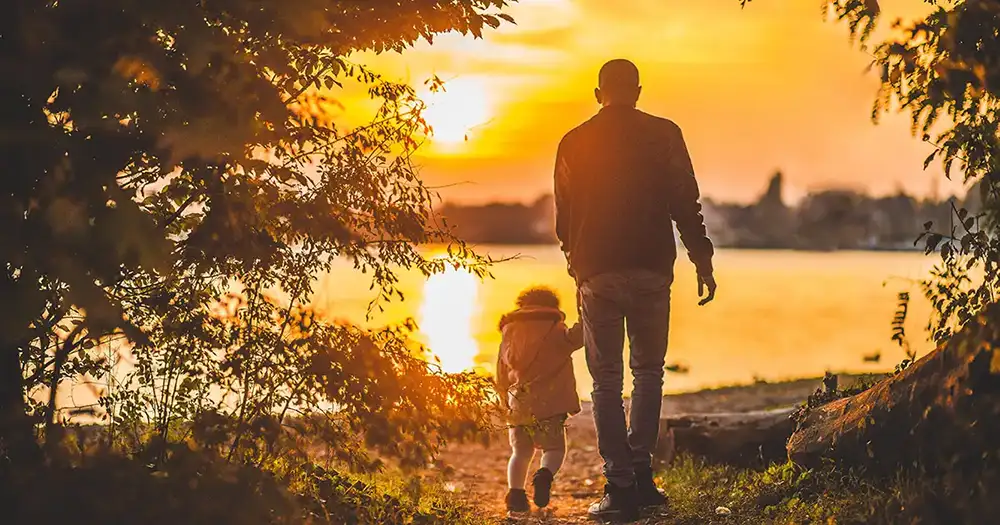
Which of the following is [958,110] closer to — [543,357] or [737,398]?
[543,357]

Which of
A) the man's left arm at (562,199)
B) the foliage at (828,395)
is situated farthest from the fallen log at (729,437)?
the man's left arm at (562,199)

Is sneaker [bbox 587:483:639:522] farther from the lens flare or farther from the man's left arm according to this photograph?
the man's left arm

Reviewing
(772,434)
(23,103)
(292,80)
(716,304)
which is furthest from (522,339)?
(716,304)

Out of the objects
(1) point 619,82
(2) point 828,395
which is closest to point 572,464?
(2) point 828,395

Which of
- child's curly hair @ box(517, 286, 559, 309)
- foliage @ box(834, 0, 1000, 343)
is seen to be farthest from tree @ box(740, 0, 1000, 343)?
child's curly hair @ box(517, 286, 559, 309)

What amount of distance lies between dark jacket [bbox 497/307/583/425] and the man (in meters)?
0.71

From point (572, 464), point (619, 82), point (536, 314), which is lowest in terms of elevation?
point (572, 464)

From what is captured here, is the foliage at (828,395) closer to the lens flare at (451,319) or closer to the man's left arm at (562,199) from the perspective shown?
the man's left arm at (562,199)

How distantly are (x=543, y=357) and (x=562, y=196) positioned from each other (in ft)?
4.15

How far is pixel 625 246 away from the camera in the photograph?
6480 mm

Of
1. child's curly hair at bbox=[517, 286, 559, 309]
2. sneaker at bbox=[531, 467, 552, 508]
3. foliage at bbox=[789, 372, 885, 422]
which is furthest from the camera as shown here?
child's curly hair at bbox=[517, 286, 559, 309]

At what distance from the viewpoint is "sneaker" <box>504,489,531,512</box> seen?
7516 mm

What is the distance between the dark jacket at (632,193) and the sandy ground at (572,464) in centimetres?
142

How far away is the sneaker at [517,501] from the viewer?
752 centimetres
